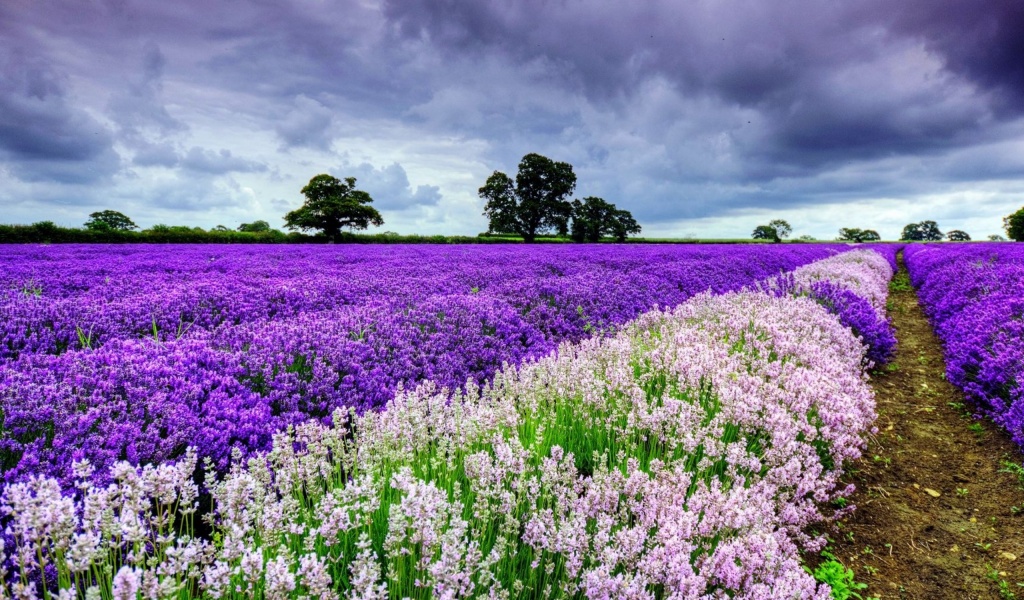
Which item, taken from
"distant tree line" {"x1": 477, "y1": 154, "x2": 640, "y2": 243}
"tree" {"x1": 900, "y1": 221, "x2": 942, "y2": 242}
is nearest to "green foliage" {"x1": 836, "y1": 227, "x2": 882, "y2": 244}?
"tree" {"x1": 900, "y1": 221, "x2": 942, "y2": 242}

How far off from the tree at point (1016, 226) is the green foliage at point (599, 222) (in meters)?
46.2

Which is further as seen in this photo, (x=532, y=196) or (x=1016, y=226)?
(x=1016, y=226)

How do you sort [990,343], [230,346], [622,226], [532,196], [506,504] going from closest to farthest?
[506,504] < [230,346] < [990,343] < [532,196] < [622,226]

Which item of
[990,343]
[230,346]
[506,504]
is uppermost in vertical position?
[230,346]

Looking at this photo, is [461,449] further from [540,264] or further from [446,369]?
[540,264]

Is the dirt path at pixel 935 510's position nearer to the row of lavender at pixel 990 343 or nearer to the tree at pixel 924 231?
the row of lavender at pixel 990 343

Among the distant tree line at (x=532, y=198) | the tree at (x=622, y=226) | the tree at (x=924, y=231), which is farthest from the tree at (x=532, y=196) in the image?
the tree at (x=924, y=231)

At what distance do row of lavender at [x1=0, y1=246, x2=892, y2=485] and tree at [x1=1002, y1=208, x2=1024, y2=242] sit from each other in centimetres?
7766

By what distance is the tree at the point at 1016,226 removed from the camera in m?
60.4

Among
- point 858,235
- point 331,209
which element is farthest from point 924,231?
point 331,209

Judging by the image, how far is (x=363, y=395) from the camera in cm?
396

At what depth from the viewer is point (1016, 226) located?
202 feet

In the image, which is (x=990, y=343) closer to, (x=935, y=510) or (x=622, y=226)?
(x=935, y=510)

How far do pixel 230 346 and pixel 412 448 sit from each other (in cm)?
239
